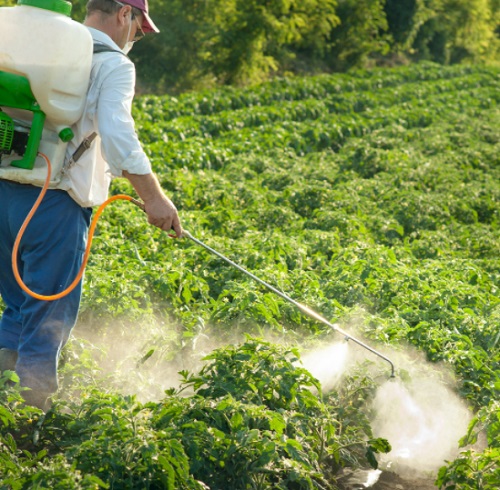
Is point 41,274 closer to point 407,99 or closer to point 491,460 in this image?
point 491,460

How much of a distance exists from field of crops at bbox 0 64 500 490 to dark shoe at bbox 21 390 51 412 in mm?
107

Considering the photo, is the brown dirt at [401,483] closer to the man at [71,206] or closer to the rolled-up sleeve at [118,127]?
the man at [71,206]

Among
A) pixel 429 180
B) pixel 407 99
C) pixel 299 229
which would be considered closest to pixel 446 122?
pixel 407 99

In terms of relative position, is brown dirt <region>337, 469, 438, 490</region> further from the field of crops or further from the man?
the man

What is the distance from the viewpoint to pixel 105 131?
3.57 metres

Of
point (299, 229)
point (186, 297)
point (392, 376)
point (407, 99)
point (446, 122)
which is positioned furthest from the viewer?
point (407, 99)

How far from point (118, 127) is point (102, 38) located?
1.55ft

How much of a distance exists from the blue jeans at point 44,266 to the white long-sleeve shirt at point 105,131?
106 millimetres

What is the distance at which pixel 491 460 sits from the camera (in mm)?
3590

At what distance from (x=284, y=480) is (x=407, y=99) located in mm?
14886

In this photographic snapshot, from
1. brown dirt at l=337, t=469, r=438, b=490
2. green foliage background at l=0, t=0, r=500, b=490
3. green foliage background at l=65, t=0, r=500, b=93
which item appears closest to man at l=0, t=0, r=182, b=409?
green foliage background at l=0, t=0, r=500, b=490

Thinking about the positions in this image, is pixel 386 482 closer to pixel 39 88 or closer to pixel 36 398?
pixel 36 398

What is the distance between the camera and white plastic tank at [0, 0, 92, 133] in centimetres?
352

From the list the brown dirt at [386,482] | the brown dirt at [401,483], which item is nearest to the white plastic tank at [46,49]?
the brown dirt at [386,482]
